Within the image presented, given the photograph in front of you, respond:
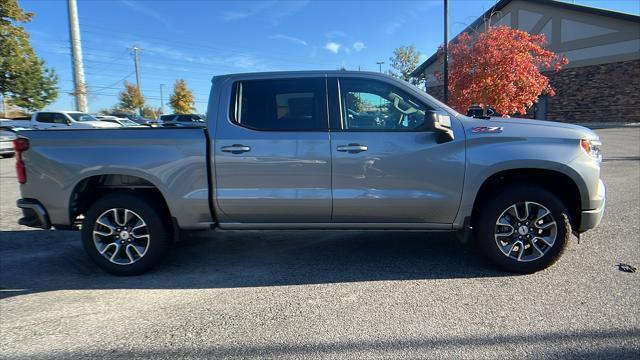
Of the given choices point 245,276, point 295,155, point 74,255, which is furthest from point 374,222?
point 74,255

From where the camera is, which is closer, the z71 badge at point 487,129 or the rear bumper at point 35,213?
the z71 badge at point 487,129

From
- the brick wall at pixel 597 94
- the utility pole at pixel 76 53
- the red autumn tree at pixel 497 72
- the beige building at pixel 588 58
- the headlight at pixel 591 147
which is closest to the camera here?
the headlight at pixel 591 147

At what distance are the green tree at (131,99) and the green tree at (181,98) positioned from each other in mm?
9396

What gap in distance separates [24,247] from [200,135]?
3.21 m

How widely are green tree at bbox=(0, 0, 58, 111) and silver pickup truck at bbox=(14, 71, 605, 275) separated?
20898 mm

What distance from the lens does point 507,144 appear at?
12.5 feet

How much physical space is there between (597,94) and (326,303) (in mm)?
30226

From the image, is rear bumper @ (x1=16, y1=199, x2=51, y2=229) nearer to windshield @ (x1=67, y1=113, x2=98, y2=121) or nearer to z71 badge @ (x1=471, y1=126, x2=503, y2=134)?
z71 badge @ (x1=471, y1=126, x2=503, y2=134)

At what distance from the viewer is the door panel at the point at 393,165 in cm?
387

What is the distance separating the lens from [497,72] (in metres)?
13.4

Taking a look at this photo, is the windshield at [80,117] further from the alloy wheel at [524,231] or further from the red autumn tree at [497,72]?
the alloy wheel at [524,231]

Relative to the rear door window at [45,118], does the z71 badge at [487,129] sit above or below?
below

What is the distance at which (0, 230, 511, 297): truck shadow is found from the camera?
4.01 m

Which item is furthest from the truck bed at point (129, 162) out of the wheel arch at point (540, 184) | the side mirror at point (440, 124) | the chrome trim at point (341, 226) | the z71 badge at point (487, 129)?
the wheel arch at point (540, 184)
